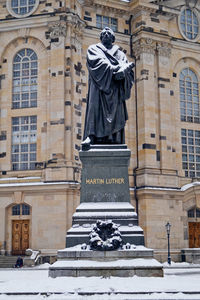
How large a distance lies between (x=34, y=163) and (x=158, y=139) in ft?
29.3

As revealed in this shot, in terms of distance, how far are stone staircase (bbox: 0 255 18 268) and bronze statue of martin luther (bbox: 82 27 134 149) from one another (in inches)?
711

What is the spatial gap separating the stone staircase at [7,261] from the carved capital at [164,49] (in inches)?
693

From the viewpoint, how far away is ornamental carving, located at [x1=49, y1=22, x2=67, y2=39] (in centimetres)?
3175

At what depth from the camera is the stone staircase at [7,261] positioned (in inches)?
1135

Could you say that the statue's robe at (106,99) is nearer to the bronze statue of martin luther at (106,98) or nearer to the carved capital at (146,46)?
the bronze statue of martin luther at (106,98)

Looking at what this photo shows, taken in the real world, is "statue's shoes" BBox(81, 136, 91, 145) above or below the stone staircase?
above

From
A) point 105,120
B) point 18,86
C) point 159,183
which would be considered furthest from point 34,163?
point 105,120

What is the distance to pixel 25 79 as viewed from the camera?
33.2 m

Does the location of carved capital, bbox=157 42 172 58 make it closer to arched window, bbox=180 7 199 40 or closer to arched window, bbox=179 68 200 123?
arched window, bbox=179 68 200 123

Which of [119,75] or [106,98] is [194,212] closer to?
[106,98]

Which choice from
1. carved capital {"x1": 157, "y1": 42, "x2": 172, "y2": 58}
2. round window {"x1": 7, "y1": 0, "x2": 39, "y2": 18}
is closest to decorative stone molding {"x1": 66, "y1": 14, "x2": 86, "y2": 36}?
round window {"x1": 7, "y1": 0, "x2": 39, "y2": 18}

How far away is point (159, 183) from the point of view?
32719mm

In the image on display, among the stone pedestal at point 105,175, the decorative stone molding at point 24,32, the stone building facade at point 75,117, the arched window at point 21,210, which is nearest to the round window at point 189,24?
the stone building facade at point 75,117

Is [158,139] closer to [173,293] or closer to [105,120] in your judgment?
[105,120]
